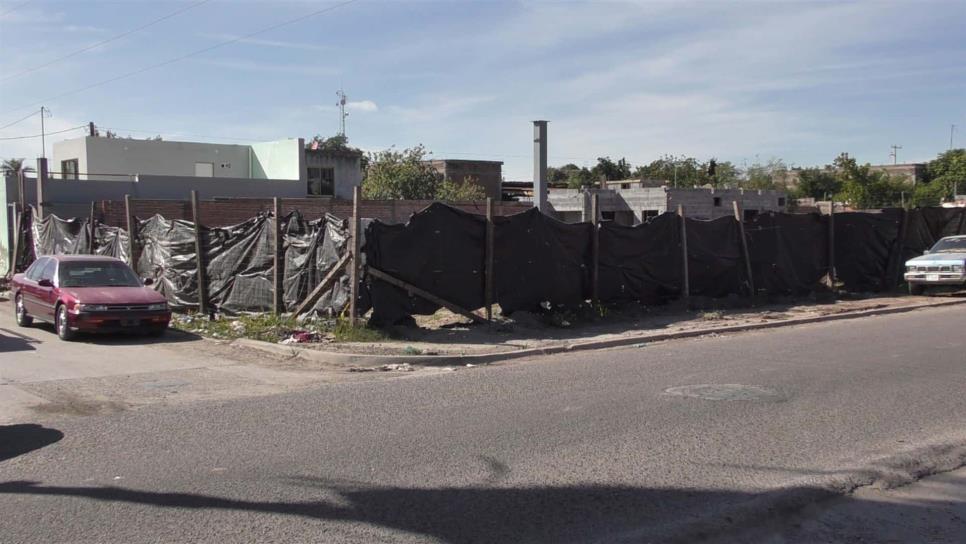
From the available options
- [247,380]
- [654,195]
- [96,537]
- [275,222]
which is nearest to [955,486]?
[96,537]

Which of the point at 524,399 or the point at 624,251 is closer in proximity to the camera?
the point at 524,399

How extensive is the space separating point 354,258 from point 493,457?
7156 millimetres

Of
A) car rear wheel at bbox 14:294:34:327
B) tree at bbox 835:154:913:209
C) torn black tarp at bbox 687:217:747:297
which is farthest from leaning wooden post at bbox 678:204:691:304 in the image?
tree at bbox 835:154:913:209

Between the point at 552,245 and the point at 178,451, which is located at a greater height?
the point at 552,245

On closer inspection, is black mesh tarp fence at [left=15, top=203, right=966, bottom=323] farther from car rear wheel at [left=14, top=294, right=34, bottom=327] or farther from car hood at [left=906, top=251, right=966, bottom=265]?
car rear wheel at [left=14, top=294, right=34, bottom=327]

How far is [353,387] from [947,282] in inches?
661

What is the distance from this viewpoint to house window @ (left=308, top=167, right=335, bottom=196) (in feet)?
162

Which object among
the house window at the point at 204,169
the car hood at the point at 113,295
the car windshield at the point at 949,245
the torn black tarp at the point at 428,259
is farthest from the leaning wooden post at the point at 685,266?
the house window at the point at 204,169

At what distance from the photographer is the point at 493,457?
21.1 ft

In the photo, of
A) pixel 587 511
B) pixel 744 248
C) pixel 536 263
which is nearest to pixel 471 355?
pixel 536 263

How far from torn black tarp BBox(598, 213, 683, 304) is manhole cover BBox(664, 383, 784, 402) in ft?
22.5

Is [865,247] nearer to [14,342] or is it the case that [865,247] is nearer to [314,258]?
[314,258]

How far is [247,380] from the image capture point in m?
10.5

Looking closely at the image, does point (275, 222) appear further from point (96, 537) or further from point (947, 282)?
point (947, 282)
